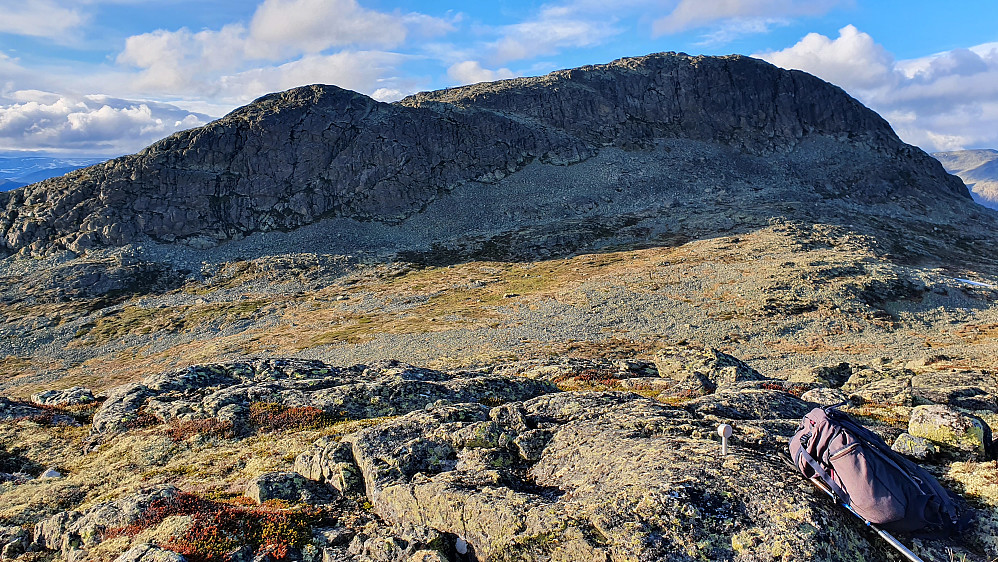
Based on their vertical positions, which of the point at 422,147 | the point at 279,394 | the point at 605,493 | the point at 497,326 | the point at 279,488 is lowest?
the point at 497,326

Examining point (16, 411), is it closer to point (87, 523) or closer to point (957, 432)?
point (87, 523)

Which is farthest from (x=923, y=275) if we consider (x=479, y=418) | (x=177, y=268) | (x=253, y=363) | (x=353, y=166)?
(x=177, y=268)

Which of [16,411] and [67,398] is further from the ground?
[16,411]

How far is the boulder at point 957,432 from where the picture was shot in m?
10.9

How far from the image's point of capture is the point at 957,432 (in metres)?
11.0

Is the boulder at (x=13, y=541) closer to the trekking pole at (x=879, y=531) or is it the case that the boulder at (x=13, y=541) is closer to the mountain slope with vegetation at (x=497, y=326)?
the mountain slope with vegetation at (x=497, y=326)

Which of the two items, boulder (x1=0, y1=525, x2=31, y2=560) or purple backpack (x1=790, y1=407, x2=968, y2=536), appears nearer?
purple backpack (x1=790, y1=407, x2=968, y2=536)

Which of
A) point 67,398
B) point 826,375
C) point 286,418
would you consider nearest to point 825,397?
point 826,375

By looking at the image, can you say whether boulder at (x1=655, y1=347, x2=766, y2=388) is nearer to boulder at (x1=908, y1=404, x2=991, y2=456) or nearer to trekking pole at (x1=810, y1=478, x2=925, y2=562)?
boulder at (x1=908, y1=404, x2=991, y2=456)

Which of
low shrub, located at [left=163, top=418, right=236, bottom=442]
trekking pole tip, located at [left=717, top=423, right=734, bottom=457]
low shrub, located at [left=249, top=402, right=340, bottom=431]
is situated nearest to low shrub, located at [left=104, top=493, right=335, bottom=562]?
low shrub, located at [left=249, top=402, right=340, bottom=431]

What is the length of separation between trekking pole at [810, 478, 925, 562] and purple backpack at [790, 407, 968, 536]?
0.05 metres

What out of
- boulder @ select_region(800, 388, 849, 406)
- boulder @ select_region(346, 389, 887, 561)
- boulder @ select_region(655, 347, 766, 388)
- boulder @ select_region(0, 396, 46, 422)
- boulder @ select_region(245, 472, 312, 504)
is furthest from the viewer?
boulder @ select_region(655, 347, 766, 388)

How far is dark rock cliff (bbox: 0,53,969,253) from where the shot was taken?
84688mm

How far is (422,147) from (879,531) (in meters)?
104
